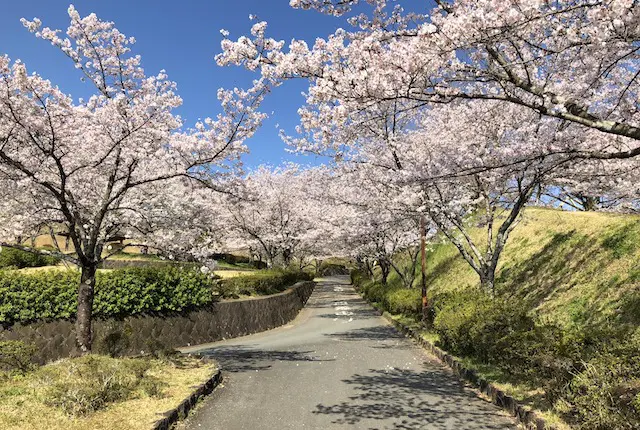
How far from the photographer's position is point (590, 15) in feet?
15.4

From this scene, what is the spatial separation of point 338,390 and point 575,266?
10810 millimetres

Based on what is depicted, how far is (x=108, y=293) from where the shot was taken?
13.0m

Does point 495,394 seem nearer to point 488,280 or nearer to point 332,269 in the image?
point 488,280

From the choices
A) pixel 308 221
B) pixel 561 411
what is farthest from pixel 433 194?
pixel 308 221

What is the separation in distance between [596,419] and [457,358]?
18.5 feet

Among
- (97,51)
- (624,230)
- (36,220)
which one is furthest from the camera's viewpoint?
(624,230)

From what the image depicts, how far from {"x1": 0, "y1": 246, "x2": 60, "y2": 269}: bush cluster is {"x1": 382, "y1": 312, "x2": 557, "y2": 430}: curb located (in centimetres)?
2293

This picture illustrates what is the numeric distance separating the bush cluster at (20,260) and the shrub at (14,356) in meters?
19.4

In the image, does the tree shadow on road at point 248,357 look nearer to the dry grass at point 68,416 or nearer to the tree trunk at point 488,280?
the dry grass at point 68,416

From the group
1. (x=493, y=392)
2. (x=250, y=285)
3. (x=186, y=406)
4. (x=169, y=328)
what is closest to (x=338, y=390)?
(x=493, y=392)

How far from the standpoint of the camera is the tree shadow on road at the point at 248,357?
11.0 m

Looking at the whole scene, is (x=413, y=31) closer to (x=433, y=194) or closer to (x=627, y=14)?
(x=627, y=14)

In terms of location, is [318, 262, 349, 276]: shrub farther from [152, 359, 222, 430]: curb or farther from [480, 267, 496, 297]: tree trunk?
[152, 359, 222, 430]: curb

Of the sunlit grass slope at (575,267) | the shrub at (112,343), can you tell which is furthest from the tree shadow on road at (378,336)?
the shrub at (112,343)
